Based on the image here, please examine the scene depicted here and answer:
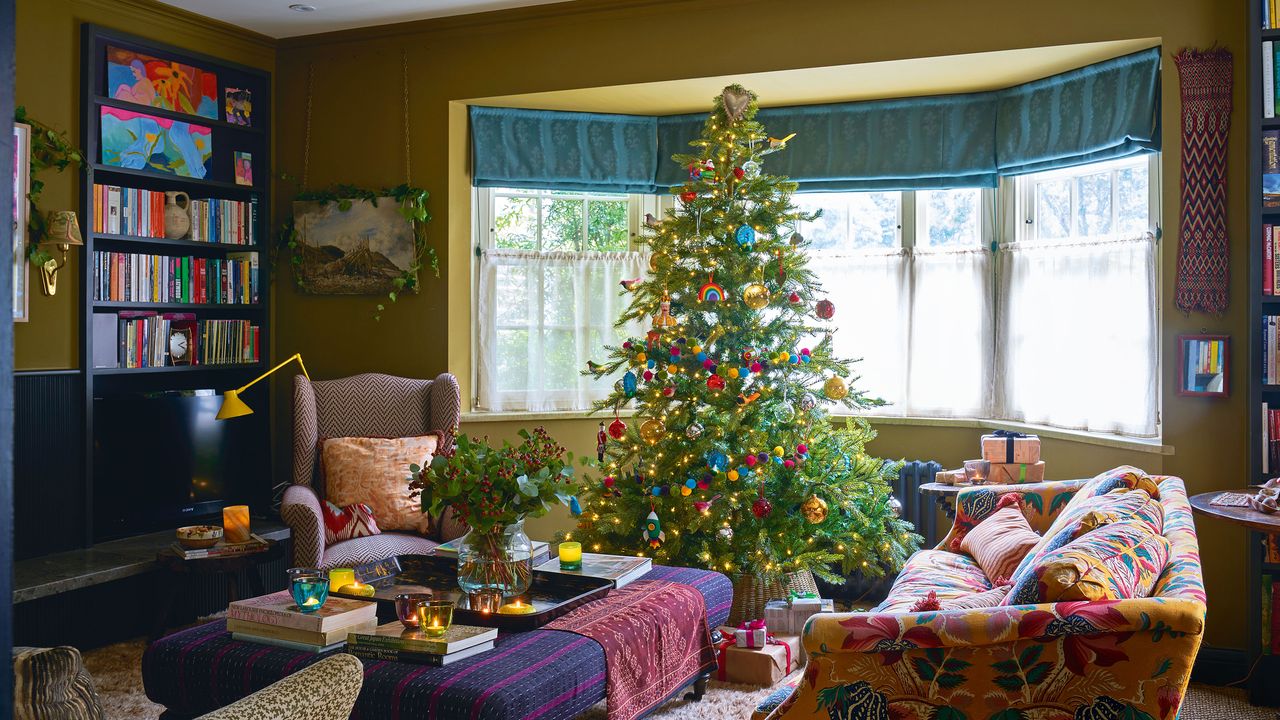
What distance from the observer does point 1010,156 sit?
484 cm

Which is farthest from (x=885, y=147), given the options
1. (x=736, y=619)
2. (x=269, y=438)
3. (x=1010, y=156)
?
(x=269, y=438)

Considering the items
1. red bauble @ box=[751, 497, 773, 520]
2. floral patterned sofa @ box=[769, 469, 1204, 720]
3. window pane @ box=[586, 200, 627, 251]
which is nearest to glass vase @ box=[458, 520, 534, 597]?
floral patterned sofa @ box=[769, 469, 1204, 720]

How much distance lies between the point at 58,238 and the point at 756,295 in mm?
2939

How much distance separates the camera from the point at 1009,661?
6.25 ft

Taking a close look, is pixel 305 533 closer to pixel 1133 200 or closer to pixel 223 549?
pixel 223 549

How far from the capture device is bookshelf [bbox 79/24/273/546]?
14.5 feet

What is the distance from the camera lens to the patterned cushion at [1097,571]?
1975 mm

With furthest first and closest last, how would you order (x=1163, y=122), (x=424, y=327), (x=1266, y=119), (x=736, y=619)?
(x=424, y=327) → (x=736, y=619) → (x=1163, y=122) → (x=1266, y=119)

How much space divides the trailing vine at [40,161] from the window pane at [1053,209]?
14.4 ft

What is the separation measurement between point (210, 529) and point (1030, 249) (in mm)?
3898

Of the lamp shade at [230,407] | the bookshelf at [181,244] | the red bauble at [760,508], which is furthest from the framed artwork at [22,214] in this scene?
the red bauble at [760,508]

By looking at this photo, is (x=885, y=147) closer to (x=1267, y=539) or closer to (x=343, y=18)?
(x=1267, y=539)

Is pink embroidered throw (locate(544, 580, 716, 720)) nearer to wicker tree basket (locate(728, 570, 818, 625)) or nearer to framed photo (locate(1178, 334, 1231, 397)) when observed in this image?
wicker tree basket (locate(728, 570, 818, 625))

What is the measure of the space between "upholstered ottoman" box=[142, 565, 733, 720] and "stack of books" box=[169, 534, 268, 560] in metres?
1.26
